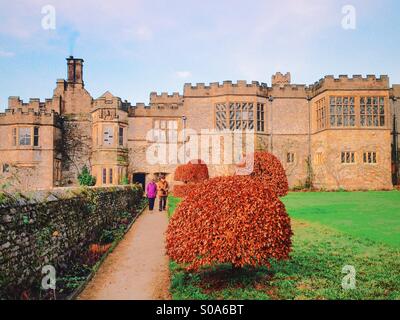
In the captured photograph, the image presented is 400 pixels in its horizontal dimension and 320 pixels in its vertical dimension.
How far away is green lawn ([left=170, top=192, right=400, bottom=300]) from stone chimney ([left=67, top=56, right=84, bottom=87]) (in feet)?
83.0

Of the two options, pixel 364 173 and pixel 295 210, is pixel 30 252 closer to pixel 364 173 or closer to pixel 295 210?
pixel 295 210

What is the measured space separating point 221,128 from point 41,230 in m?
21.4

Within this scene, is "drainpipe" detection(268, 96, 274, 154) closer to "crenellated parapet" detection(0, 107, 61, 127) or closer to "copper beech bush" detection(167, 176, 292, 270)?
"crenellated parapet" detection(0, 107, 61, 127)

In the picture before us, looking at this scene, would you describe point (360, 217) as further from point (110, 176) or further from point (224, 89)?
point (110, 176)

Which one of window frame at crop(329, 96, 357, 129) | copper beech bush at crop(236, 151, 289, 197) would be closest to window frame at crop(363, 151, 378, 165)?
window frame at crop(329, 96, 357, 129)

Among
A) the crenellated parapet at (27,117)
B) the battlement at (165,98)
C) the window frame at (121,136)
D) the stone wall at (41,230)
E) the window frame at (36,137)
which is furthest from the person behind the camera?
the battlement at (165,98)

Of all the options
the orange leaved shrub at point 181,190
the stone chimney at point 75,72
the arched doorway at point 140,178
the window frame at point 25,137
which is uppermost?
the stone chimney at point 75,72

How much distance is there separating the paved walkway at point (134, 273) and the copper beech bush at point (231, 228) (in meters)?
0.91

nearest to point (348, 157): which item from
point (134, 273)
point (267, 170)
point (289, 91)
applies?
point (289, 91)

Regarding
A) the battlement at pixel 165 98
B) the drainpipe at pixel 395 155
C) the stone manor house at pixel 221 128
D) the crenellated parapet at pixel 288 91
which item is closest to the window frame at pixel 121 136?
the stone manor house at pixel 221 128

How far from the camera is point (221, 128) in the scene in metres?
26.5

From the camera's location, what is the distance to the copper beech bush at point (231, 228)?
5.39 metres

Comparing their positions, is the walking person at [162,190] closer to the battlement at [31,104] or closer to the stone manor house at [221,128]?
the stone manor house at [221,128]
